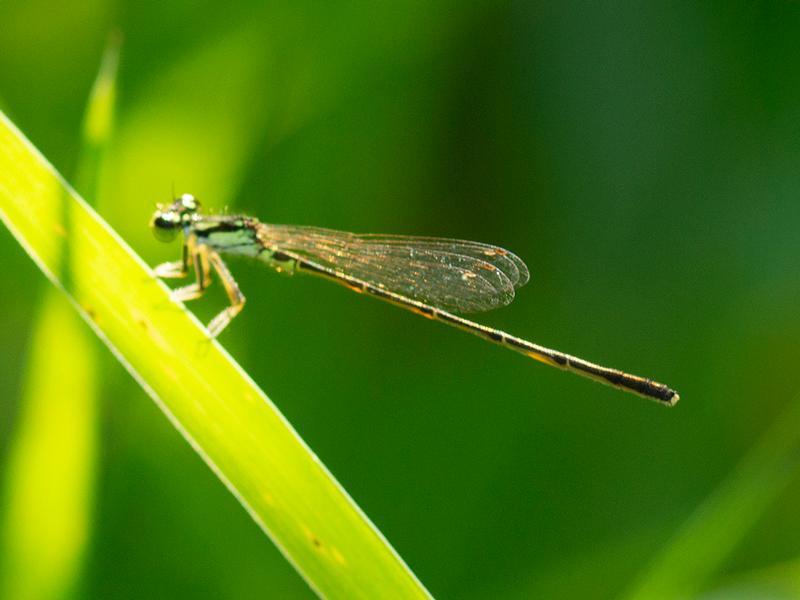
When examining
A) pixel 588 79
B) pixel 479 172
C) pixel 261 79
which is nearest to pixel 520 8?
pixel 588 79

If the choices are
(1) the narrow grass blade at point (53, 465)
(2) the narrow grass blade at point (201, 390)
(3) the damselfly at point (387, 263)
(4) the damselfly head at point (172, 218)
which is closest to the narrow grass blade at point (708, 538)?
(3) the damselfly at point (387, 263)

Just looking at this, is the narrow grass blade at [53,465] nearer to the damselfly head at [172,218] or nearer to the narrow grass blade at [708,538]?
the damselfly head at [172,218]

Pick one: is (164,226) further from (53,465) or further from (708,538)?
(708,538)

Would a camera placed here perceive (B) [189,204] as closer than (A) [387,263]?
Yes

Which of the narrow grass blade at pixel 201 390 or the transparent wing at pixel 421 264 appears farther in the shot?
the transparent wing at pixel 421 264

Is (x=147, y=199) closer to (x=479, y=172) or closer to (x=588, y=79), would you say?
(x=479, y=172)

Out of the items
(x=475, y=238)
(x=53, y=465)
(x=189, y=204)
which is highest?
(x=189, y=204)

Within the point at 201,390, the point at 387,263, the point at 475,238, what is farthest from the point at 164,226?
the point at 475,238
